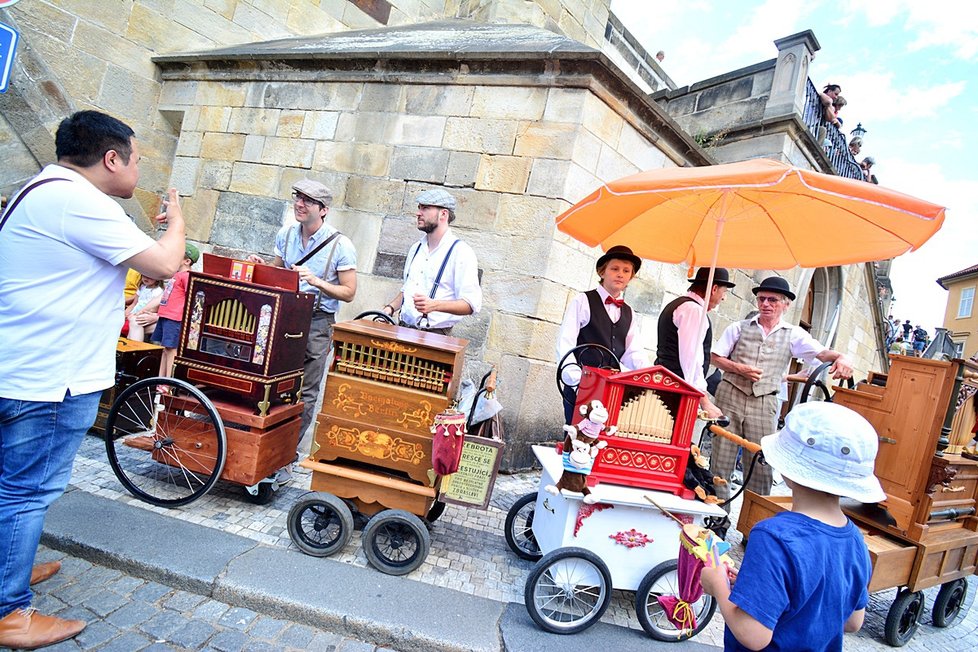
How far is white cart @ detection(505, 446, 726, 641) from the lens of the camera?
2.42 metres

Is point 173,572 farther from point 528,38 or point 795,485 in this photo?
point 528,38

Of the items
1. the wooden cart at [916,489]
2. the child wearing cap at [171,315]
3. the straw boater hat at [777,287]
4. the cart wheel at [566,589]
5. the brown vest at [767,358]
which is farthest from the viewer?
the child wearing cap at [171,315]

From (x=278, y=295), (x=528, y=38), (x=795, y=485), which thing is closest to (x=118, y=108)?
(x=528, y=38)

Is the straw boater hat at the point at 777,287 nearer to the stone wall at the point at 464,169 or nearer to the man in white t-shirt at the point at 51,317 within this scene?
the stone wall at the point at 464,169

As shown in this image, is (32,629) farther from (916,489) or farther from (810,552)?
(916,489)

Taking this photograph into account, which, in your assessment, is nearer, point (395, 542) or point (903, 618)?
point (395, 542)

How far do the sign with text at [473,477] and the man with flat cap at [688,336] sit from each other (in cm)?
140

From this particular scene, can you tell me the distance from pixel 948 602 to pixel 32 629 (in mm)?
5551

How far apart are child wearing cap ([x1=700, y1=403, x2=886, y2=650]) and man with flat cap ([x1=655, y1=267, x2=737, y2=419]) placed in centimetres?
173

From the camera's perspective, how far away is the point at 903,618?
10.4 ft

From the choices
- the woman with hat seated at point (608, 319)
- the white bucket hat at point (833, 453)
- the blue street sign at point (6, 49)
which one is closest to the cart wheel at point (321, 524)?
the woman with hat seated at point (608, 319)

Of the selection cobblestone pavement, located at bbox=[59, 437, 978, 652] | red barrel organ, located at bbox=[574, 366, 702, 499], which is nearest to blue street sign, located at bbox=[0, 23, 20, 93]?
cobblestone pavement, located at bbox=[59, 437, 978, 652]

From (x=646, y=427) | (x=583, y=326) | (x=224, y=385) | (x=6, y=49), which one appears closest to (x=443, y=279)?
(x=583, y=326)

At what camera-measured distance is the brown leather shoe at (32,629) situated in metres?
1.89
